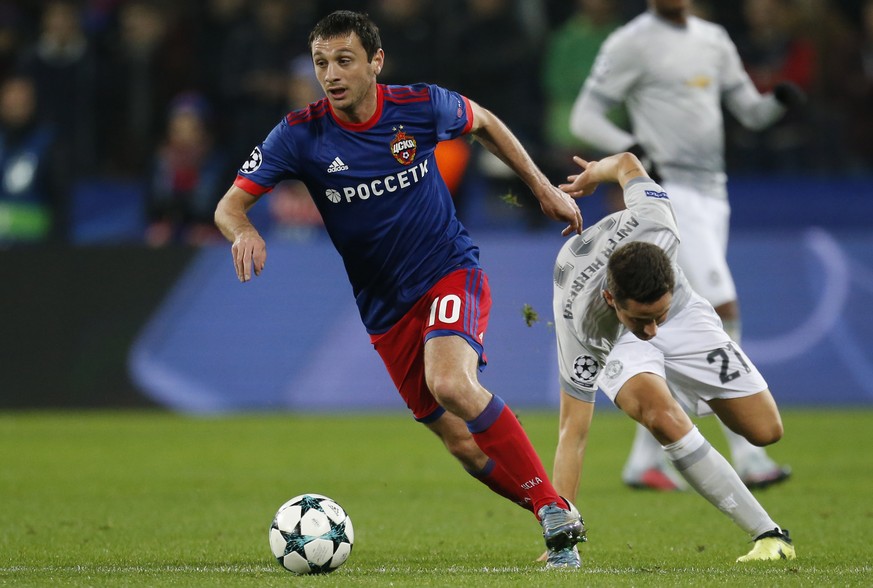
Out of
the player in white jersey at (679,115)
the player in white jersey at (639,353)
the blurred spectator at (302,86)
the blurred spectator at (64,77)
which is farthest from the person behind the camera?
the blurred spectator at (64,77)

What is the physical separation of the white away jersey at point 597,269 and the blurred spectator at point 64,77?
35.4 feet

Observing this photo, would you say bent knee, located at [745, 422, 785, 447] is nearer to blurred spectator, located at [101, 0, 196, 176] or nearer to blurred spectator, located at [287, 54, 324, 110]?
blurred spectator, located at [287, 54, 324, 110]

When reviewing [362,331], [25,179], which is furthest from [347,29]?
[25,179]

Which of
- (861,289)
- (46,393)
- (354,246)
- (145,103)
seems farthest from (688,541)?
(145,103)

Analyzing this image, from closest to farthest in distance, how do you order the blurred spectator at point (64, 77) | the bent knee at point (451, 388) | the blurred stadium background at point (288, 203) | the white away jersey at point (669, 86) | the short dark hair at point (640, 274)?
the short dark hair at point (640, 274) < the bent knee at point (451, 388) < the white away jersey at point (669, 86) < the blurred stadium background at point (288, 203) < the blurred spectator at point (64, 77)

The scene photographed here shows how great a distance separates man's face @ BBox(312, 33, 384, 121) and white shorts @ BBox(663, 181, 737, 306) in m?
3.21

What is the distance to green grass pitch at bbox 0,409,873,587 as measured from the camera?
19.3ft

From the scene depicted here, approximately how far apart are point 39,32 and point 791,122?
30.7 ft

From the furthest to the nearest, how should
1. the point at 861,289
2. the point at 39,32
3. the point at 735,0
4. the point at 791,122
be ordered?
the point at 39,32
the point at 735,0
the point at 791,122
the point at 861,289

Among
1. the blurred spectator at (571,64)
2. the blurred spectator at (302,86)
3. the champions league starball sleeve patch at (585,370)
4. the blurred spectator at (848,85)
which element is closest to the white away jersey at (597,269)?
the champions league starball sleeve patch at (585,370)

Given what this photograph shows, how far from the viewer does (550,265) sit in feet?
46.2

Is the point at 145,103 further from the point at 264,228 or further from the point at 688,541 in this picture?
the point at 688,541

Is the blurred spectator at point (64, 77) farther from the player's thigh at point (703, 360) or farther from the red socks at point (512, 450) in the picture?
the red socks at point (512, 450)

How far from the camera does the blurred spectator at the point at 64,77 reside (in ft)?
54.2
